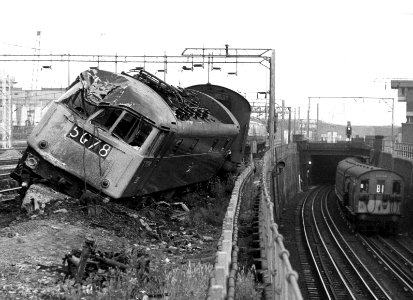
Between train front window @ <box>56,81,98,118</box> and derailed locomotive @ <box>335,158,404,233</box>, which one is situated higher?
train front window @ <box>56,81,98,118</box>

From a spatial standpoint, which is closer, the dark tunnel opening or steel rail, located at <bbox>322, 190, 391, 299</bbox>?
steel rail, located at <bbox>322, 190, 391, 299</bbox>

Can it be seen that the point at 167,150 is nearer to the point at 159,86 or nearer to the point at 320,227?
the point at 159,86

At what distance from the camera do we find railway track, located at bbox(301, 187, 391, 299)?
17.4 meters

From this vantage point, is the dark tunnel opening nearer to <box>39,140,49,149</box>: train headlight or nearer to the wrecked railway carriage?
the wrecked railway carriage

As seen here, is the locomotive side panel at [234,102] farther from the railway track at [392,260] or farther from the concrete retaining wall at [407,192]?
the concrete retaining wall at [407,192]

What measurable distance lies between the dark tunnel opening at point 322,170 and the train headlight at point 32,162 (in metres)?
56.4

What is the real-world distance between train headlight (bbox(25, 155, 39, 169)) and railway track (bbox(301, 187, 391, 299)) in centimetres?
830

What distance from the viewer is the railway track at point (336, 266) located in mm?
17406

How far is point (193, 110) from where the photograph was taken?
53.6ft

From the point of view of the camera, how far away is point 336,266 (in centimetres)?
2094

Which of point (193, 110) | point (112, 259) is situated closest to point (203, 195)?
point (193, 110)

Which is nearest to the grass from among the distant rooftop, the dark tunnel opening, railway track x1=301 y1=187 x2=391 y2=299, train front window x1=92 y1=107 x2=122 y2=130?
train front window x1=92 y1=107 x2=122 y2=130

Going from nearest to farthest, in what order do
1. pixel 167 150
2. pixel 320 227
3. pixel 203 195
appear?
pixel 167 150, pixel 203 195, pixel 320 227

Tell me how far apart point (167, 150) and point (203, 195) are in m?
6.38
